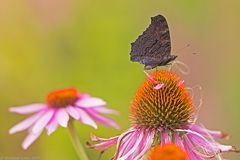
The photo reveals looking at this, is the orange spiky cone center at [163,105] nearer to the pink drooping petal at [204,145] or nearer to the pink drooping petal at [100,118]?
the pink drooping petal at [204,145]

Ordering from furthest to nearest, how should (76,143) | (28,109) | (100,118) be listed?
(28,109) → (100,118) → (76,143)

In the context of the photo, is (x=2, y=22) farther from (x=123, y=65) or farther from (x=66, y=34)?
(x=123, y=65)

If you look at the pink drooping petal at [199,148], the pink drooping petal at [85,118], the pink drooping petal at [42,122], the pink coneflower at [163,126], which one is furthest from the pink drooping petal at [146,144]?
the pink drooping petal at [42,122]

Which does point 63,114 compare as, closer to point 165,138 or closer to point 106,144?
point 106,144

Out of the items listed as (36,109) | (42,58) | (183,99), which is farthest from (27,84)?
(183,99)

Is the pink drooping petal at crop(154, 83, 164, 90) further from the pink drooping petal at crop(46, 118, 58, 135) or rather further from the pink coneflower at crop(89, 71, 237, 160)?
the pink drooping petal at crop(46, 118, 58, 135)

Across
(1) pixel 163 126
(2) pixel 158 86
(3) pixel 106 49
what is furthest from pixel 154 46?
(3) pixel 106 49

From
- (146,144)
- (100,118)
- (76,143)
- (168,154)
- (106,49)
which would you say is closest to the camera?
(168,154)
